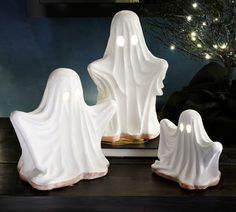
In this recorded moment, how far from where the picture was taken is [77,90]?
74 centimetres

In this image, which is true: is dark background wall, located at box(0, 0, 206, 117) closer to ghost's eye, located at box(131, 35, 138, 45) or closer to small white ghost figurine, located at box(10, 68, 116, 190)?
ghost's eye, located at box(131, 35, 138, 45)

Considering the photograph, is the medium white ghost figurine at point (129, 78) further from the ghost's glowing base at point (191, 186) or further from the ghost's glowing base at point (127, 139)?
the ghost's glowing base at point (191, 186)

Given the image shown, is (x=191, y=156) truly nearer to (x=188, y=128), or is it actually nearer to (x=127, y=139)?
(x=188, y=128)

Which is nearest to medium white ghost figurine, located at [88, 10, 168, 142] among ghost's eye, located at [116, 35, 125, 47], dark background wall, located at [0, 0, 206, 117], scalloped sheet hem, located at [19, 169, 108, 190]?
ghost's eye, located at [116, 35, 125, 47]

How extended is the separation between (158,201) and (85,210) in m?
0.11

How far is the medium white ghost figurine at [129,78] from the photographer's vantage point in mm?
833

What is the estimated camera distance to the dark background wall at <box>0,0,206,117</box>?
3.76 ft

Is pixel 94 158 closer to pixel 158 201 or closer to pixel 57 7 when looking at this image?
pixel 158 201

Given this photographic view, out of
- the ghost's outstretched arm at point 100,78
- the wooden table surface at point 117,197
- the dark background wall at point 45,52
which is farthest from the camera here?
the dark background wall at point 45,52

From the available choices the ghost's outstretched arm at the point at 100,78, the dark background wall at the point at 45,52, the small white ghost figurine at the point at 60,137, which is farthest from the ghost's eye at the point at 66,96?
the dark background wall at the point at 45,52

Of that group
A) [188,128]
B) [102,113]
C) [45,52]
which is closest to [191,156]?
[188,128]

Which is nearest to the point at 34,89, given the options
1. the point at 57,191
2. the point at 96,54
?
the point at 96,54

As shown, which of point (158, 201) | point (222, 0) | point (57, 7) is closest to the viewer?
point (158, 201)

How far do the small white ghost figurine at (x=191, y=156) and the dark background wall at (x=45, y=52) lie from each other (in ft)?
1.42
